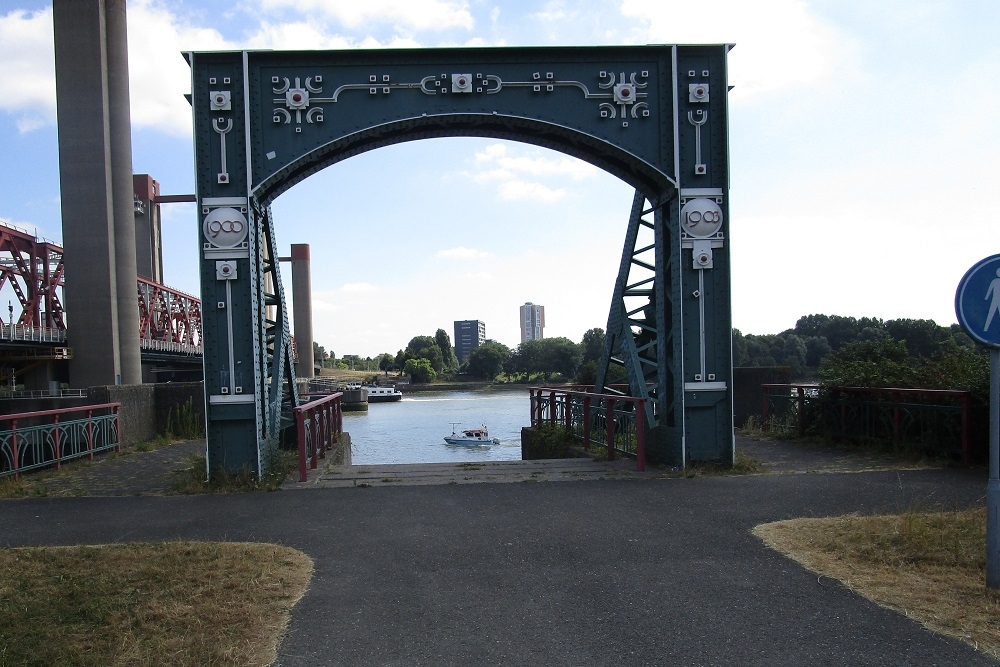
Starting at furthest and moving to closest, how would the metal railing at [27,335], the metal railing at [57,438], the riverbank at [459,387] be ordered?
the riverbank at [459,387], the metal railing at [27,335], the metal railing at [57,438]

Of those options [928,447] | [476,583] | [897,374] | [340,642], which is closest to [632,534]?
[476,583]

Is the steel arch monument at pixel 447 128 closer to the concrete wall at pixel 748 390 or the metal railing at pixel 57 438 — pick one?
the metal railing at pixel 57 438

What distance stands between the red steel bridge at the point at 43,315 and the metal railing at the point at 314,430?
35.9 m

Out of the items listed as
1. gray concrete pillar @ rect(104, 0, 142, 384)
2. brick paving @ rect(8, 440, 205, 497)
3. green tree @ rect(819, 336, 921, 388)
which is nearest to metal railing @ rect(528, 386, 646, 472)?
green tree @ rect(819, 336, 921, 388)

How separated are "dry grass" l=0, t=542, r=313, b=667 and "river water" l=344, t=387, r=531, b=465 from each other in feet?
43.4

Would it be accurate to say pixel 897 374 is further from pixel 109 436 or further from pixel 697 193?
pixel 109 436

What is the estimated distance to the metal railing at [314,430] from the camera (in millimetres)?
9008

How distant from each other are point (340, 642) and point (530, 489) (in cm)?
446

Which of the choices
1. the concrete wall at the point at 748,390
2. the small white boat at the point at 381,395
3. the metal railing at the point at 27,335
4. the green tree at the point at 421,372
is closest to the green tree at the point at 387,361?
the green tree at the point at 421,372

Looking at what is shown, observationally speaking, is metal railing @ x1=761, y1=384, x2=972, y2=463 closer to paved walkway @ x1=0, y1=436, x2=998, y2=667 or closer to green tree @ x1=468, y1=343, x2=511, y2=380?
paved walkway @ x1=0, y1=436, x2=998, y2=667

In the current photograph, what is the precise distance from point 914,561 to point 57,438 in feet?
36.0

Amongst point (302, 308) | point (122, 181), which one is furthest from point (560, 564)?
point (302, 308)

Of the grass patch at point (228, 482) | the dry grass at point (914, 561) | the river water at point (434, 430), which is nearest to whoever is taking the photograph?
the dry grass at point (914, 561)

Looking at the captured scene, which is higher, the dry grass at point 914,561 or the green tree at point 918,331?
the green tree at point 918,331
